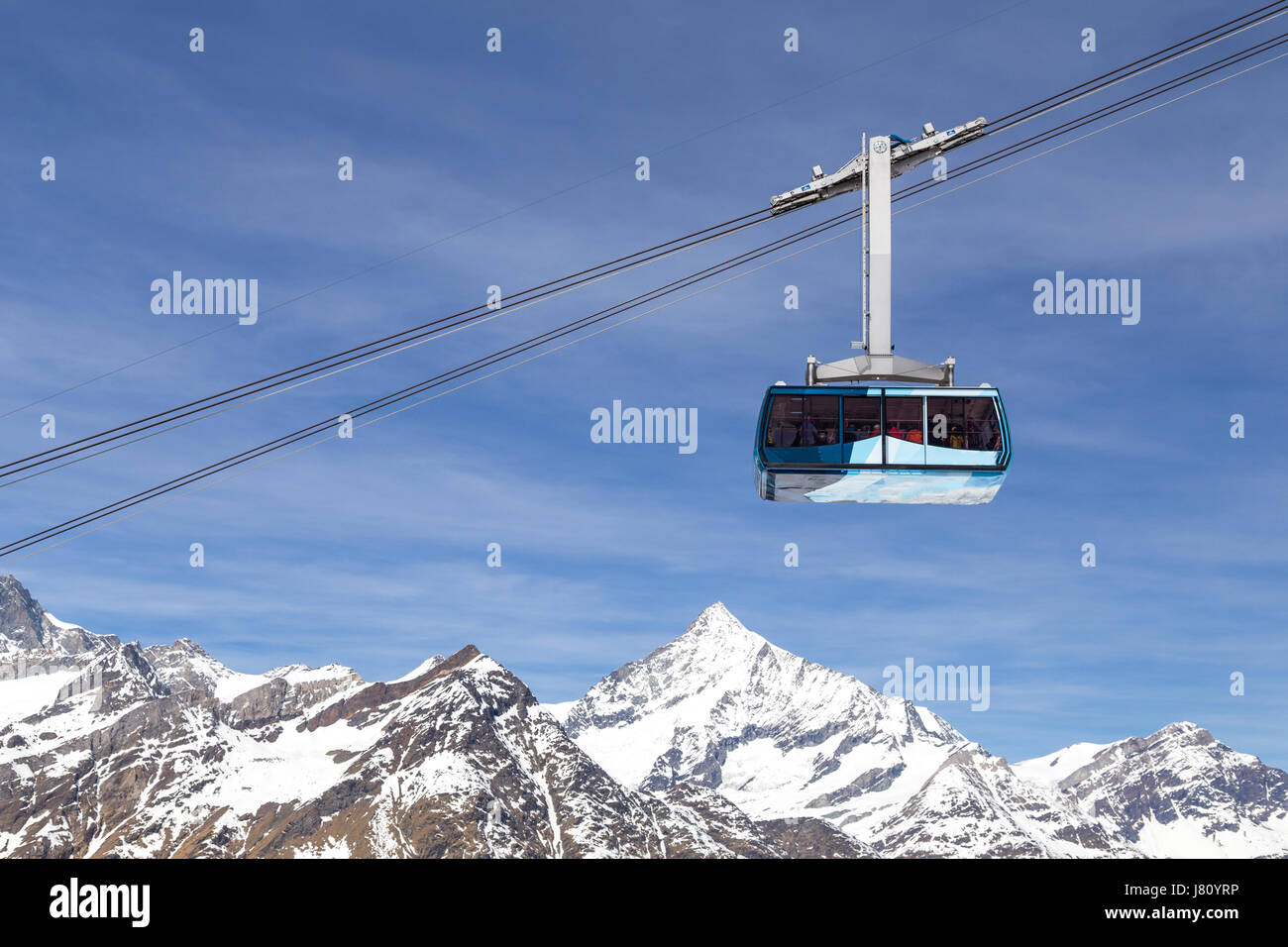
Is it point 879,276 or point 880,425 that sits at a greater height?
point 879,276

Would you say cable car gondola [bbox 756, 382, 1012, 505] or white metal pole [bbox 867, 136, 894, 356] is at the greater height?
white metal pole [bbox 867, 136, 894, 356]

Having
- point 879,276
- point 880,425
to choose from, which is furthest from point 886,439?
point 879,276

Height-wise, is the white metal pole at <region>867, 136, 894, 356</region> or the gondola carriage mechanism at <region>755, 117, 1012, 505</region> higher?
the white metal pole at <region>867, 136, 894, 356</region>

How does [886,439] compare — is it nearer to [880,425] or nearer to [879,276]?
[880,425]

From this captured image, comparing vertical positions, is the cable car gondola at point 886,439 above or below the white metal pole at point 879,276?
below

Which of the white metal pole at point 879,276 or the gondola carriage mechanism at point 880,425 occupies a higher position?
the white metal pole at point 879,276
